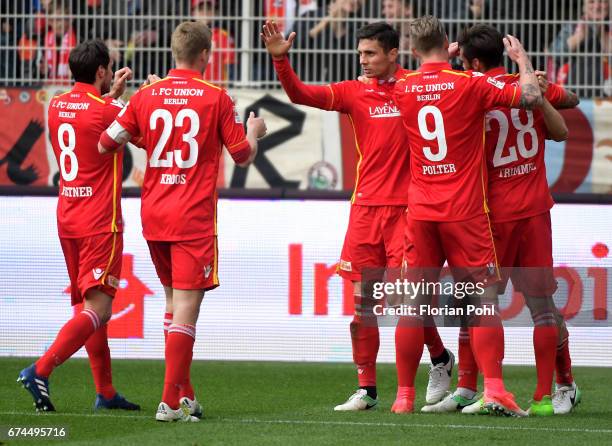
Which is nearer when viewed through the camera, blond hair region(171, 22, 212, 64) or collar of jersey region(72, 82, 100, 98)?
blond hair region(171, 22, 212, 64)

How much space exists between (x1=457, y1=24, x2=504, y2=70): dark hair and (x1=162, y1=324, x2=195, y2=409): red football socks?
232 centimetres

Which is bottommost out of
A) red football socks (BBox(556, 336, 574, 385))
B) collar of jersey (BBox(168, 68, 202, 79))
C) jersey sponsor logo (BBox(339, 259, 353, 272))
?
red football socks (BBox(556, 336, 574, 385))

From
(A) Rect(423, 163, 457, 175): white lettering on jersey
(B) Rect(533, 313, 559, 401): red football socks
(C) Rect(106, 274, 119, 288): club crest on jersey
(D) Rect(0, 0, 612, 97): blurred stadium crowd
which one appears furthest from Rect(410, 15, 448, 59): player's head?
(D) Rect(0, 0, 612, 97): blurred stadium crowd

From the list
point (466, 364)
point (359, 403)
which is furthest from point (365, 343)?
point (466, 364)

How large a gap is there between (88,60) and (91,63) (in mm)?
26

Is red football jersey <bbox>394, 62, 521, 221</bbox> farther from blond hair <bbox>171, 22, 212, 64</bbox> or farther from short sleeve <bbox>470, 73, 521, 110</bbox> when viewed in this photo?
blond hair <bbox>171, 22, 212, 64</bbox>

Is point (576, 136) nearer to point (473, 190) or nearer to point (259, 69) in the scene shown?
point (259, 69)

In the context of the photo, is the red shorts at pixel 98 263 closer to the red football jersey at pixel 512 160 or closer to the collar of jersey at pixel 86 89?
the collar of jersey at pixel 86 89

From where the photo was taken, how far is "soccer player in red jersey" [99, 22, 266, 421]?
290 inches

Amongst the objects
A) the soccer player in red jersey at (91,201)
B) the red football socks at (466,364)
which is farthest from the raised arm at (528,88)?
the soccer player in red jersey at (91,201)

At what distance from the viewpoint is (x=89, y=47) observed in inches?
328

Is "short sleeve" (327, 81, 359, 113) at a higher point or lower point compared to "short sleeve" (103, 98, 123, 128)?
higher

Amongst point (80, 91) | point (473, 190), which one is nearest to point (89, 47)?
point (80, 91)

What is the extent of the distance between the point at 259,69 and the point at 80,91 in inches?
207
